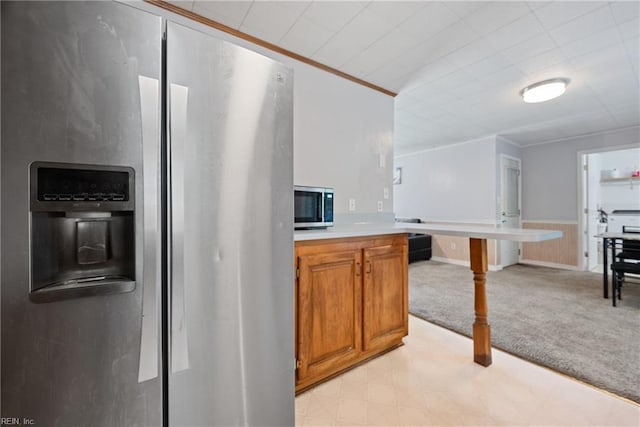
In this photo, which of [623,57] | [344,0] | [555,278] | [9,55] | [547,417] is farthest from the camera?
[555,278]

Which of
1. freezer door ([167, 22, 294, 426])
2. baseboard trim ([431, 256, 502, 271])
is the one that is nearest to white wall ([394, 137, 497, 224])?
baseboard trim ([431, 256, 502, 271])

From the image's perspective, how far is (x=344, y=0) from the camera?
66.1 inches

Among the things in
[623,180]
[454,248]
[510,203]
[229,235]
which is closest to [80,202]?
[229,235]

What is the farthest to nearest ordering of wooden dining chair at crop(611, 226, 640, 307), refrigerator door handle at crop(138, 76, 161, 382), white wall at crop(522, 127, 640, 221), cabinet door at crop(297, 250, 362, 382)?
white wall at crop(522, 127, 640, 221) → wooden dining chair at crop(611, 226, 640, 307) → cabinet door at crop(297, 250, 362, 382) → refrigerator door handle at crop(138, 76, 161, 382)

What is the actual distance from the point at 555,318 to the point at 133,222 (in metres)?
3.61

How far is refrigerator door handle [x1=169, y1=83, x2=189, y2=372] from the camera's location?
2.81 feet

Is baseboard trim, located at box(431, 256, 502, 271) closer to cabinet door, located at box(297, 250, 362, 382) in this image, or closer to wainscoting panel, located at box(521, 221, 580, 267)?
wainscoting panel, located at box(521, 221, 580, 267)

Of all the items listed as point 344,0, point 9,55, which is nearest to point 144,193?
point 9,55

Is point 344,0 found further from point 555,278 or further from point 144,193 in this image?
point 555,278

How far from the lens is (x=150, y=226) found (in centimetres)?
83

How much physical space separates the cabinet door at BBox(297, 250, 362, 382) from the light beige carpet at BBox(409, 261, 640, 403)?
4.31 feet

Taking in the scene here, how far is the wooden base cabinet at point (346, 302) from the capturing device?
5.18 feet

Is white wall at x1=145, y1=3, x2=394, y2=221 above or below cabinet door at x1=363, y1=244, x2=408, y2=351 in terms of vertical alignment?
above

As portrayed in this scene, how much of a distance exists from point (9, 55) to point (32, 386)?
2.79ft
